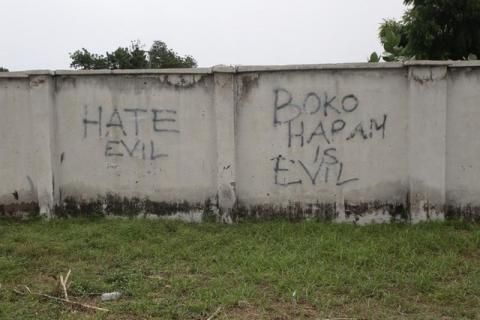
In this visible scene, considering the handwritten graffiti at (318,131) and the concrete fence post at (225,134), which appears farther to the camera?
the concrete fence post at (225,134)

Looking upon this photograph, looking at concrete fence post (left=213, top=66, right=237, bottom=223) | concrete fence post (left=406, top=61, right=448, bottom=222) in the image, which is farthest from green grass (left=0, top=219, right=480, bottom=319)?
concrete fence post (left=213, top=66, right=237, bottom=223)

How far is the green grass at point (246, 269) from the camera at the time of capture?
13.0 feet

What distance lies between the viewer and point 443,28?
969 cm

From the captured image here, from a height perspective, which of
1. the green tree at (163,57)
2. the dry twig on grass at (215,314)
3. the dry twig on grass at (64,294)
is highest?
the green tree at (163,57)

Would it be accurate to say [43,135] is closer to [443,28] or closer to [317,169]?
[317,169]

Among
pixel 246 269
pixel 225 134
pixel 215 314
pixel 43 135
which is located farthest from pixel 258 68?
pixel 215 314

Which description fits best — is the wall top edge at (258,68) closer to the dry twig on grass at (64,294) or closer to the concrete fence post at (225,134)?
the concrete fence post at (225,134)

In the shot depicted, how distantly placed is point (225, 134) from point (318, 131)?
1.09 meters

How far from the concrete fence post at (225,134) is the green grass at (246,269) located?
407 mm

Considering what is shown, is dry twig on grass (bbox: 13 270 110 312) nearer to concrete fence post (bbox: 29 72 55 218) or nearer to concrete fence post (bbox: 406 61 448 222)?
concrete fence post (bbox: 29 72 55 218)

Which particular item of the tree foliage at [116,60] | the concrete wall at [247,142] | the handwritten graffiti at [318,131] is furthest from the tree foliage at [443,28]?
the tree foliage at [116,60]

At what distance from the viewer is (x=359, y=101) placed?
6000mm

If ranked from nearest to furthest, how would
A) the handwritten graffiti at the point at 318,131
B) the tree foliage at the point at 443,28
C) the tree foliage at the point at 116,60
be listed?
the handwritten graffiti at the point at 318,131
the tree foliage at the point at 443,28
the tree foliage at the point at 116,60

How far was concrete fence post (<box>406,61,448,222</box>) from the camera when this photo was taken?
5.78m
